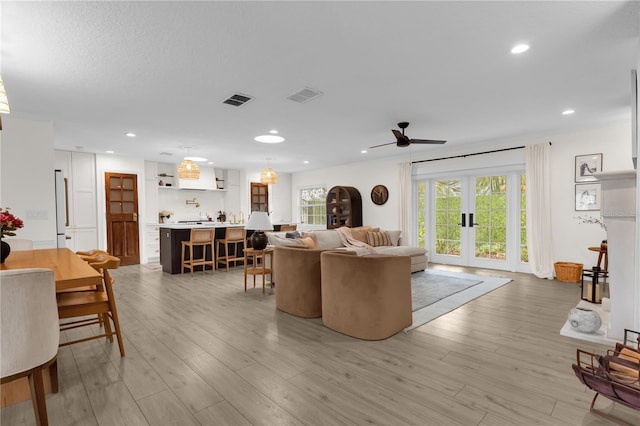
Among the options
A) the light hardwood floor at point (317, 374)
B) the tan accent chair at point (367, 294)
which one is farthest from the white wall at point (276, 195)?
the tan accent chair at point (367, 294)

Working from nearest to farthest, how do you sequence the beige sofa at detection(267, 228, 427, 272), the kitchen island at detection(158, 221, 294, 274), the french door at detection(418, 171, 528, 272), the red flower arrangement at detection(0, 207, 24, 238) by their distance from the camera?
the red flower arrangement at detection(0, 207, 24, 238), the beige sofa at detection(267, 228, 427, 272), the french door at detection(418, 171, 528, 272), the kitchen island at detection(158, 221, 294, 274)

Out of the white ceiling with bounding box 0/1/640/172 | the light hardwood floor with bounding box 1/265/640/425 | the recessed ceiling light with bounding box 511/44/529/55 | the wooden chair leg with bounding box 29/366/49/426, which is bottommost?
the light hardwood floor with bounding box 1/265/640/425

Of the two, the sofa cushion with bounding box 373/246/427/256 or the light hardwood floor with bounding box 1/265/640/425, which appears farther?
the sofa cushion with bounding box 373/246/427/256

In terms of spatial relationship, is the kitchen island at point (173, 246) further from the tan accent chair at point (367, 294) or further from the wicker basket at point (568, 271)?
the wicker basket at point (568, 271)

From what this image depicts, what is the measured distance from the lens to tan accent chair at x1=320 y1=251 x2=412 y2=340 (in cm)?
289

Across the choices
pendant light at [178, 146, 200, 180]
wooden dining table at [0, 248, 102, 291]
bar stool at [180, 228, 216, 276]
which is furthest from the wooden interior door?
wooden dining table at [0, 248, 102, 291]

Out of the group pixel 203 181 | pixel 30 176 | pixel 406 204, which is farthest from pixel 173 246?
pixel 406 204

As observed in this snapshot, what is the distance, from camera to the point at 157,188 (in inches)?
318

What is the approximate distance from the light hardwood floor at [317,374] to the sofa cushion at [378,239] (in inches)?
117

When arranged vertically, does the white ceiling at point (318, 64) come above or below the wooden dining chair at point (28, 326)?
above

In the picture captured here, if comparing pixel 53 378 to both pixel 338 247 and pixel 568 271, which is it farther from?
pixel 568 271

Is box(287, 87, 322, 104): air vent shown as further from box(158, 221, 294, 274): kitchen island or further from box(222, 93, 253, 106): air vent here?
box(158, 221, 294, 274): kitchen island

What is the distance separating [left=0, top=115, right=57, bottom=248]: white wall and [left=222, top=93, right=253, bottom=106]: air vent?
286 centimetres

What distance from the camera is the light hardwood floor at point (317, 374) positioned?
1872 millimetres
